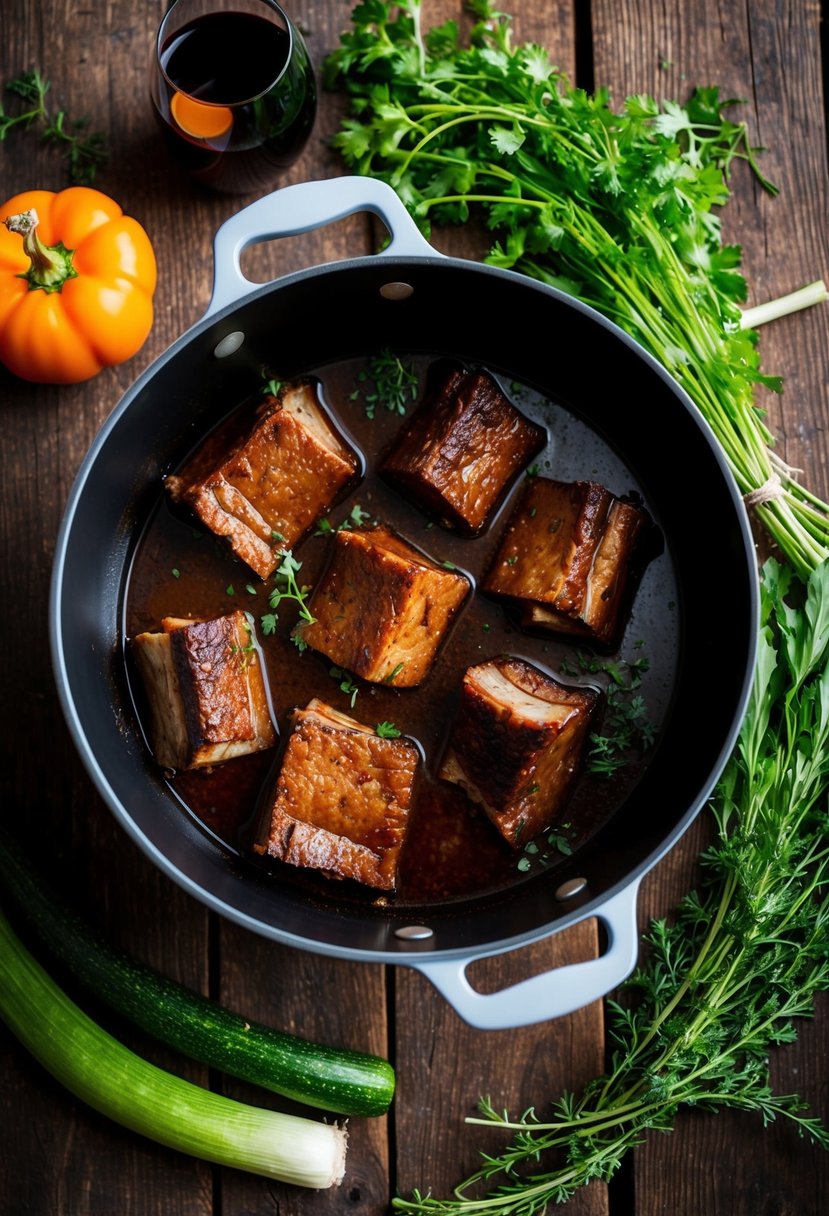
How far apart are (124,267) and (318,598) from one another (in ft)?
3.56

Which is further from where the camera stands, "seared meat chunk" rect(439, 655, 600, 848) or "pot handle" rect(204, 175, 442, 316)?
"seared meat chunk" rect(439, 655, 600, 848)

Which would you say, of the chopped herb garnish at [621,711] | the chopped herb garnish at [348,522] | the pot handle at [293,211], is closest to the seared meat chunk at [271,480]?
the chopped herb garnish at [348,522]

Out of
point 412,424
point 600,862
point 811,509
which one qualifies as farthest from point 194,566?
point 811,509

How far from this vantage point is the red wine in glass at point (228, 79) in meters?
2.93

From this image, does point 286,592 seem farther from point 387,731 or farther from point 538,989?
point 538,989

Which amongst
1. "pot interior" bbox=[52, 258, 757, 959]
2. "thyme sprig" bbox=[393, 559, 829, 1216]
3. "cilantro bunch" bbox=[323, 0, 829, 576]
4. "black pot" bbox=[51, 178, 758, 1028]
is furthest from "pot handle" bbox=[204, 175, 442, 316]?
"thyme sprig" bbox=[393, 559, 829, 1216]

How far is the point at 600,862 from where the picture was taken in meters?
3.07

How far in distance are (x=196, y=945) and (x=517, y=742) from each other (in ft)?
3.84

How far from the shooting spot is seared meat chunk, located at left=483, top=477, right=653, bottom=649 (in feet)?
9.96

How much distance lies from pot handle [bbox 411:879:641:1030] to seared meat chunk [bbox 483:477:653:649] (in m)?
0.81

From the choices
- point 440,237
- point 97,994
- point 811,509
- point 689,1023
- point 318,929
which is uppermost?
point 440,237

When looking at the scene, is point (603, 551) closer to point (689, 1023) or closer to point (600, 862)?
point (600, 862)

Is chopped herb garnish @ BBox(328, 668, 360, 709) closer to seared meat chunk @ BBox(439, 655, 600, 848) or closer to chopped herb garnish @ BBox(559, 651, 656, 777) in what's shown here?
seared meat chunk @ BBox(439, 655, 600, 848)

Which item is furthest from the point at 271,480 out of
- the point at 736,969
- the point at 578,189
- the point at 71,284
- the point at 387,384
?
the point at 736,969
